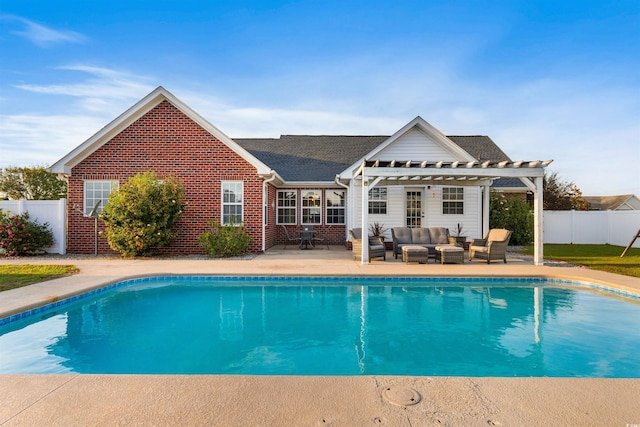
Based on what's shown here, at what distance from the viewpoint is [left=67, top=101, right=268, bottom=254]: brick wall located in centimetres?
1412

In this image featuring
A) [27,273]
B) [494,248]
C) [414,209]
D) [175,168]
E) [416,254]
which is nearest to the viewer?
[27,273]

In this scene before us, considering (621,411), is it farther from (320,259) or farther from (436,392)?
(320,259)

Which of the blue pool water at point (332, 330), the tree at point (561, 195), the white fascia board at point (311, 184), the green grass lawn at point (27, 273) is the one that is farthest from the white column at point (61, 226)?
the tree at point (561, 195)

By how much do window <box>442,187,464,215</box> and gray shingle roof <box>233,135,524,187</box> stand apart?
3922 millimetres

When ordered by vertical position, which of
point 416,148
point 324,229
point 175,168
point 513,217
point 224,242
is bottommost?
point 224,242

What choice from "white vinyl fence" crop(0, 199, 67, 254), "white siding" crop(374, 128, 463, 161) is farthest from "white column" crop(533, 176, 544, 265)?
"white vinyl fence" crop(0, 199, 67, 254)

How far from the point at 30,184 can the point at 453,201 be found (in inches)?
1130

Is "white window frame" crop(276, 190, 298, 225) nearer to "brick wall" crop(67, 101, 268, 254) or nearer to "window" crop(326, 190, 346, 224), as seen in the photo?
"window" crop(326, 190, 346, 224)

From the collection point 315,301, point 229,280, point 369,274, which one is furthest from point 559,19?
point 229,280

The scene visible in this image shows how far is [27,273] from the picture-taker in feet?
31.9

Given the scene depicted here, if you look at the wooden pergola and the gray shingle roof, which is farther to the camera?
the gray shingle roof

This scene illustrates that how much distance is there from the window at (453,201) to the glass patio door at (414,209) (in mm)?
1015

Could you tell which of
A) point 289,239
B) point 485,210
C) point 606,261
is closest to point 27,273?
Result: point 289,239

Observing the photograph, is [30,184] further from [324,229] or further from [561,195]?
[561,195]
